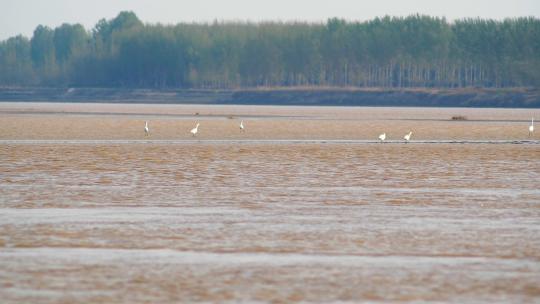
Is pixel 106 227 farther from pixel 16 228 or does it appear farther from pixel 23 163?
pixel 23 163

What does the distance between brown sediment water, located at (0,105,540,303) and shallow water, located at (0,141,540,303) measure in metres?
0.03

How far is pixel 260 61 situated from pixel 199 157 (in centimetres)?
16220

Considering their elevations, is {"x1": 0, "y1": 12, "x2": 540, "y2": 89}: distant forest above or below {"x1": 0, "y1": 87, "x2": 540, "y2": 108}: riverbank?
above

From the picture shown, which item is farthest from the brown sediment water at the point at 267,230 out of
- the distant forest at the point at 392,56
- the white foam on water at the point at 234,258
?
the distant forest at the point at 392,56

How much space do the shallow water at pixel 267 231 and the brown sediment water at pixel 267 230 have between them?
0.09 ft

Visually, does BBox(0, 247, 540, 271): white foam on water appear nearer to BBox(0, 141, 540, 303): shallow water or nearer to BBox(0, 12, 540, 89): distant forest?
BBox(0, 141, 540, 303): shallow water

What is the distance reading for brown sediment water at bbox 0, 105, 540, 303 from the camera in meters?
12.3

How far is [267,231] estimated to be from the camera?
1645cm

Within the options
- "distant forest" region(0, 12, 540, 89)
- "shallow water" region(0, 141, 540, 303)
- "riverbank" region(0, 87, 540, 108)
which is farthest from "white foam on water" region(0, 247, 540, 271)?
"distant forest" region(0, 12, 540, 89)

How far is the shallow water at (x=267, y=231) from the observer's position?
12.3 meters

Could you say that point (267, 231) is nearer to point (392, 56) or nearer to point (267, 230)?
point (267, 230)

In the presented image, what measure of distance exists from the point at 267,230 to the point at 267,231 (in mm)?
110

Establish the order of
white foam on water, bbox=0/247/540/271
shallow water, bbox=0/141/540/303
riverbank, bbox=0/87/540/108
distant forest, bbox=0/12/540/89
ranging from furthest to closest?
distant forest, bbox=0/12/540/89 → riverbank, bbox=0/87/540/108 → white foam on water, bbox=0/247/540/271 → shallow water, bbox=0/141/540/303

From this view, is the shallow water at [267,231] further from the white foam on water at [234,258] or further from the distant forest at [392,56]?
the distant forest at [392,56]
